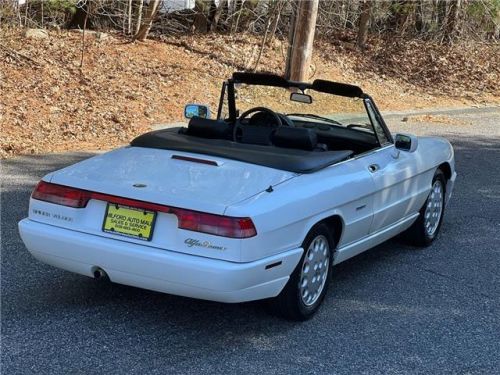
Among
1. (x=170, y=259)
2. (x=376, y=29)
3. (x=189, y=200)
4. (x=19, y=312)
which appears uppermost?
(x=376, y=29)

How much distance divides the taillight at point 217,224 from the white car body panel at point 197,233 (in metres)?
0.03

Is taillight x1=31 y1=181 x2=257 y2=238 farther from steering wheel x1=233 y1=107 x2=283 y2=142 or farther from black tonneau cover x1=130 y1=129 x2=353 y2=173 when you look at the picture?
steering wheel x1=233 y1=107 x2=283 y2=142

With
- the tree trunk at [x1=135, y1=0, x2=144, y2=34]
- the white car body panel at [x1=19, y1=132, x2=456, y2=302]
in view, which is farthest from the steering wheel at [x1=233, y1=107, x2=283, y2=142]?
the tree trunk at [x1=135, y1=0, x2=144, y2=34]

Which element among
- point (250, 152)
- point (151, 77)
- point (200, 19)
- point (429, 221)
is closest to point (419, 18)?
point (200, 19)

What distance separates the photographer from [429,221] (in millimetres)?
6406

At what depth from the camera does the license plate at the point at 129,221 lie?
411cm

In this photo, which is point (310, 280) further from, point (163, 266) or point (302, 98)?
point (302, 98)

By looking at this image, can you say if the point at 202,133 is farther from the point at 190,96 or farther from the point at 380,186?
the point at 190,96

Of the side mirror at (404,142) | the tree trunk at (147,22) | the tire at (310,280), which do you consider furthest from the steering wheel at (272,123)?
the tree trunk at (147,22)

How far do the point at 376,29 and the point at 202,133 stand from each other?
60.7ft

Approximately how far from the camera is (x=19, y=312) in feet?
14.7

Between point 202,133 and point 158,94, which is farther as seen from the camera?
point 158,94

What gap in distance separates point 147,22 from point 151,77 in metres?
2.37

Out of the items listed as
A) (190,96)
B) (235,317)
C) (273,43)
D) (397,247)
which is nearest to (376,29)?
(273,43)
